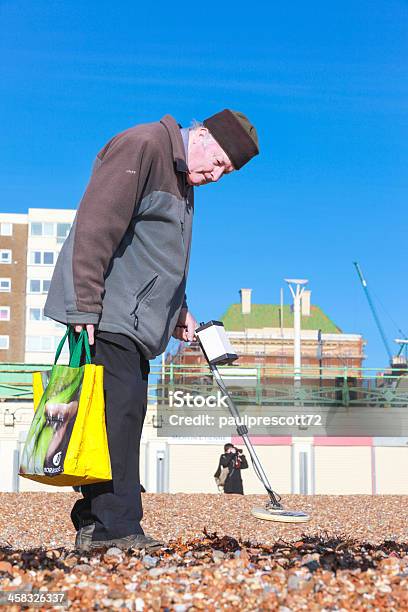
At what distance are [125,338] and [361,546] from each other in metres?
1.19

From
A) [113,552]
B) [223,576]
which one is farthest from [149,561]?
[223,576]

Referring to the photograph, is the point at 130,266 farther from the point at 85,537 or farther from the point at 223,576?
the point at 223,576

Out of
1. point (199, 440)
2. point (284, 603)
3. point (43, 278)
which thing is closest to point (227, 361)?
point (284, 603)

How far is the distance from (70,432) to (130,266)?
2.33 ft

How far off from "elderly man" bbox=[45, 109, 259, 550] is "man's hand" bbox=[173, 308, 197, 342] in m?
0.45

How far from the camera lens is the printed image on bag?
3.03 meters

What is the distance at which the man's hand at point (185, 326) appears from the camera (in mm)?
4074

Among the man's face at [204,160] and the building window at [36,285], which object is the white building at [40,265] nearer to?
the building window at [36,285]

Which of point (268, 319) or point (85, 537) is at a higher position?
point (268, 319)

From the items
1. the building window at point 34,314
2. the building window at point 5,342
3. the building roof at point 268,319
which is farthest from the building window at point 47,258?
the building roof at point 268,319

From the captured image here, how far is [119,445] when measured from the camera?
3258mm

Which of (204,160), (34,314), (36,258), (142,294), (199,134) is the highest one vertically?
(36,258)

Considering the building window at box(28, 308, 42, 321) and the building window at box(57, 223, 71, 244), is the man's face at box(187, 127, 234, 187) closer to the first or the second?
the building window at box(57, 223, 71, 244)

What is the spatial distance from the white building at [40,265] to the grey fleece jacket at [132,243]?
187ft
